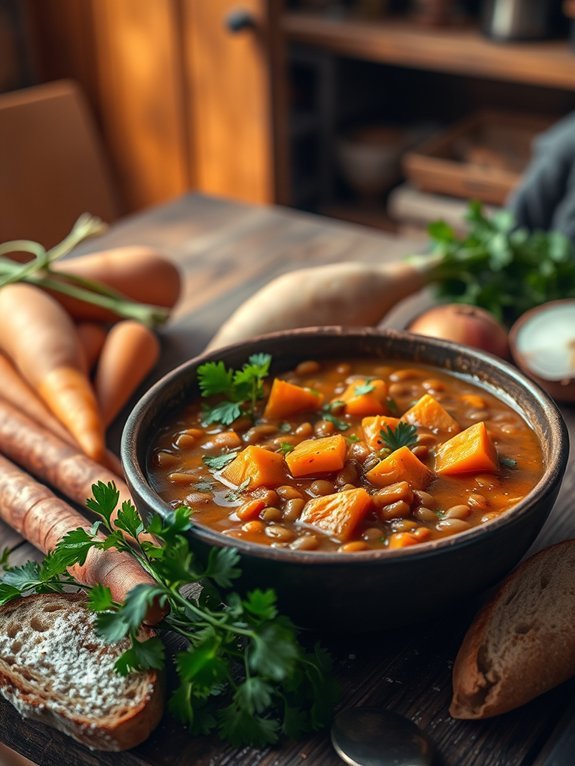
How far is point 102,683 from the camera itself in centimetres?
108

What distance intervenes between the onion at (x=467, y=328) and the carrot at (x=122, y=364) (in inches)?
20.2

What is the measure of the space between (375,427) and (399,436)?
0.16 ft

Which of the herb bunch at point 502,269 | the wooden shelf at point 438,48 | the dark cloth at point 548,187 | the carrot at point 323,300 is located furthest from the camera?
the wooden shelf at point 438,48

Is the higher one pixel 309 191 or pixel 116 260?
pixel 116 260

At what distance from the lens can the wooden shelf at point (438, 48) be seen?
3533 millimetres

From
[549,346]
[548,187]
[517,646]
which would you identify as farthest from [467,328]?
[548,187]

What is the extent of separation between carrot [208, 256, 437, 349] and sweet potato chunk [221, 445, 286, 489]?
567 millimetres

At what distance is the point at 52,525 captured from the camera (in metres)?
1.31

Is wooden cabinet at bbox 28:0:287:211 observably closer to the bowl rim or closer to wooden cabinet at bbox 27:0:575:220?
wooden cabinet at bbox 27:0:575:220

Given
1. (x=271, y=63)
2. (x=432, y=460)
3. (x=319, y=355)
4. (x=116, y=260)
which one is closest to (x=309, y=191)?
(x=271, y=63)

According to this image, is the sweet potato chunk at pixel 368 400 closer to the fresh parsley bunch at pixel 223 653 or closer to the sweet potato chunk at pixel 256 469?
the sweet potato chunk at pixel 256 469

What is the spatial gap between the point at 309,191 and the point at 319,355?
3.19 meters

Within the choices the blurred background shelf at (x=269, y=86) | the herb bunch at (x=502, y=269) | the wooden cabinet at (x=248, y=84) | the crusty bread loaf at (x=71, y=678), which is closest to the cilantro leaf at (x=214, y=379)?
the crusty bread loaf at (x=71, y=678)

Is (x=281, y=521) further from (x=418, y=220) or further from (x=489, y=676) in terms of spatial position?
(x=418, y=220)
